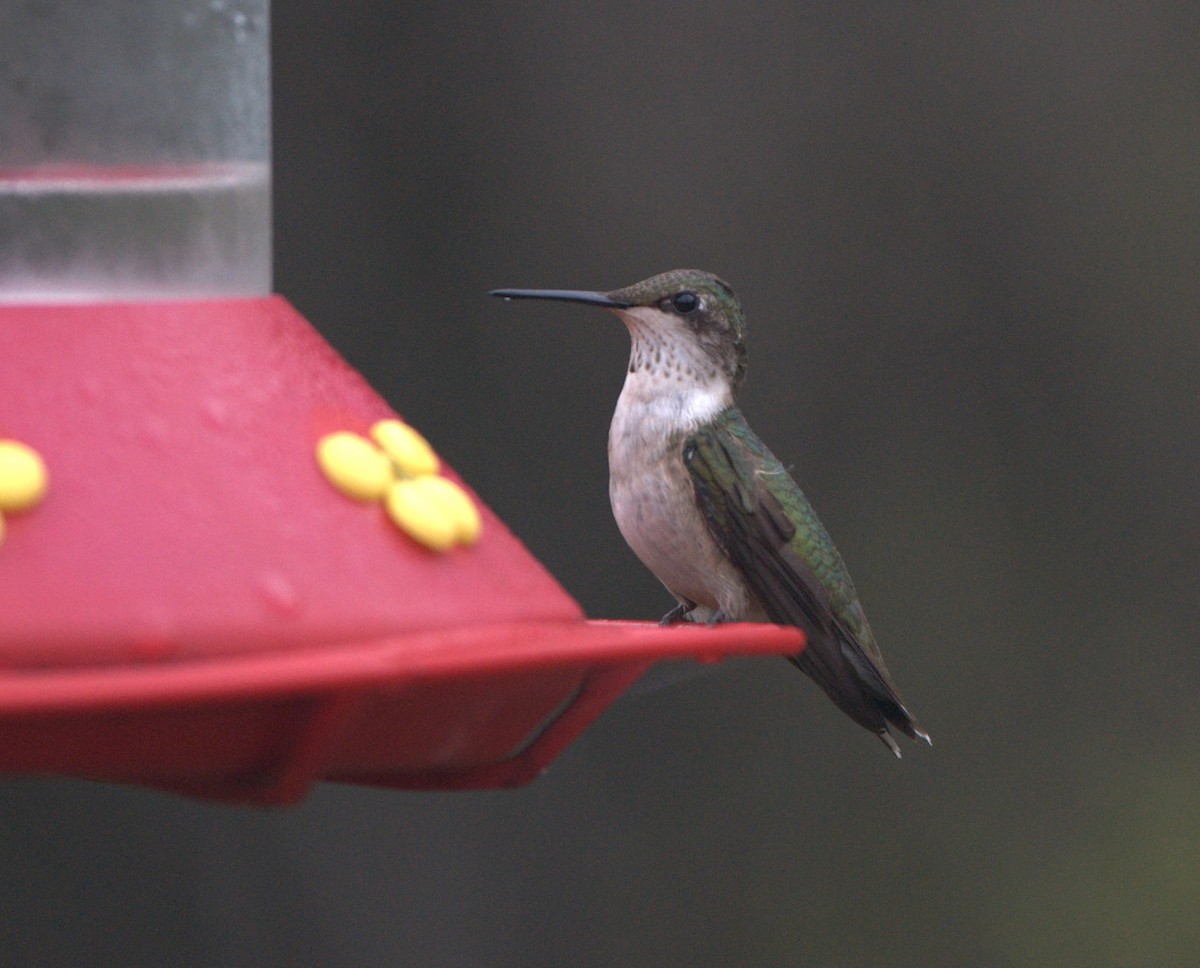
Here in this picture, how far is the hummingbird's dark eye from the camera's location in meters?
3.33

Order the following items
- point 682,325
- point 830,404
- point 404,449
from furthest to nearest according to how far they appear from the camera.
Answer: point 830,404 → point 682,325 → point 404,449

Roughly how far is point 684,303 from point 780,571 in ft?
1.77

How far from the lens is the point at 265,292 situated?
2.35 m

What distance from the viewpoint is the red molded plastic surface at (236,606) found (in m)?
1.48

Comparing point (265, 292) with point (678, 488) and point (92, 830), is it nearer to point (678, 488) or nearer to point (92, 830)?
point (678, 488)

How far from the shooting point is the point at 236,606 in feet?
5.17

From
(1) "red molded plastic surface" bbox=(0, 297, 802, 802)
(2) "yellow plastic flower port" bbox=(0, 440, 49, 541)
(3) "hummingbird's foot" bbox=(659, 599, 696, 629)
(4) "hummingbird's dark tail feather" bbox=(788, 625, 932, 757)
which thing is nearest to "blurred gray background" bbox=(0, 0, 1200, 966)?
(3) "hummingbird's foot" bbox=(659, 599, 696, 629)

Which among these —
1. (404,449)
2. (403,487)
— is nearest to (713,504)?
(404,449)

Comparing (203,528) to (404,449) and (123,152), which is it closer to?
(404,449)

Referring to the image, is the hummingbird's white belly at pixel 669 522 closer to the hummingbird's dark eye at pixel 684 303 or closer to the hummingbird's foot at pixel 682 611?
the hummingbird's foot at pixel 682 611

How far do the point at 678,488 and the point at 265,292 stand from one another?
38.1 inches

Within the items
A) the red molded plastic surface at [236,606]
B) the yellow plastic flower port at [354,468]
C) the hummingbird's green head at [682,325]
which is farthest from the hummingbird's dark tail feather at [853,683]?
the yellow plastic flower port at [354,468]

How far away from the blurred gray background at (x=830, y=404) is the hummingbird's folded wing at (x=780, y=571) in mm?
2375

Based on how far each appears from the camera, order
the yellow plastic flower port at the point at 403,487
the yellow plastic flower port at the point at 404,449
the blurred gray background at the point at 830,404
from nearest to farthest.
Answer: the yellow plastic flower port at the point at 403,487 → the yellow plastic flower port at the point at 404,449 → the blurred gray background at the point at 830,404
